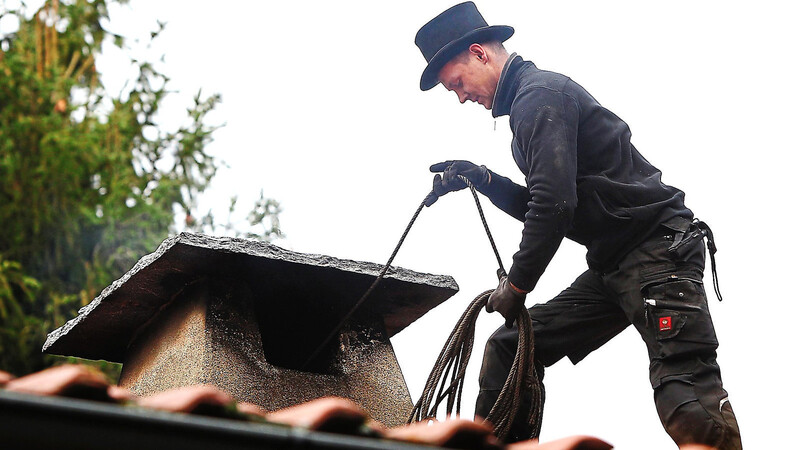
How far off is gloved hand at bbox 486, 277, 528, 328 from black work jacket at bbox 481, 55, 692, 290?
0.16 feet

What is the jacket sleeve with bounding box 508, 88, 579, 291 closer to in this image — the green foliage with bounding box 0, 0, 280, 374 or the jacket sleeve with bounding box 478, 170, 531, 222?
the jacket sleeve with bounding box 478, 170, 531, 222

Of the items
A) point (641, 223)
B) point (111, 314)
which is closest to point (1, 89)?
point (111, 314)

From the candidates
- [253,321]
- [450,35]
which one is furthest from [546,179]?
[253,321]

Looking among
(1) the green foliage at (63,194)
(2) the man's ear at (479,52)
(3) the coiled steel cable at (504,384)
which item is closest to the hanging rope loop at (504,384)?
(3) the coiled steel cable at (504,384)

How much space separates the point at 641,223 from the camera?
370cm

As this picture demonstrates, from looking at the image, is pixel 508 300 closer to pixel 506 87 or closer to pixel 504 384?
pixel 504 384

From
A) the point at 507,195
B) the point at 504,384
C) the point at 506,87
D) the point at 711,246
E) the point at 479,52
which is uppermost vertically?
the point at 479,52

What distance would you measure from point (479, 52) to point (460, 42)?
10 centimetres

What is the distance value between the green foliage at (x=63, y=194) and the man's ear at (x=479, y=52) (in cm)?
791

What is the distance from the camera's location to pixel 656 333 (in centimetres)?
349

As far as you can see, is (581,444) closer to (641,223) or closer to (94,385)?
(94,385)

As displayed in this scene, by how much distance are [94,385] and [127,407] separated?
16 centimetres

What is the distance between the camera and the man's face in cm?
415

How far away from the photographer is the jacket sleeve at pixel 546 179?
358 cm
